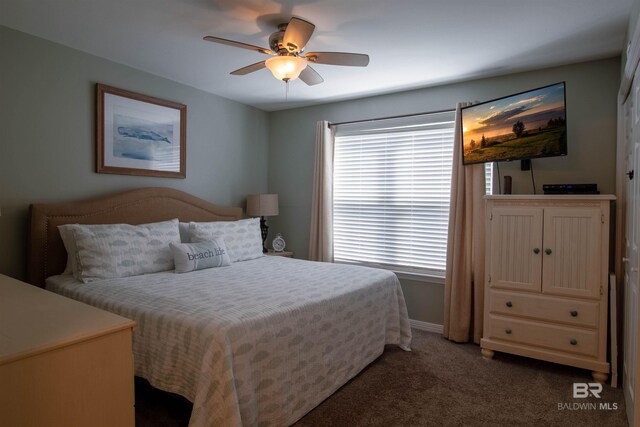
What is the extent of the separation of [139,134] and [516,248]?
3.45 meters

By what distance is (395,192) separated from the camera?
4.06 metres

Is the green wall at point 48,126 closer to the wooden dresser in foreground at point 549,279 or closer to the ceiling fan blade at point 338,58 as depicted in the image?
the ceiling fan blade at point 338,58

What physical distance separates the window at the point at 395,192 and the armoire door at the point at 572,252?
2.90 ft

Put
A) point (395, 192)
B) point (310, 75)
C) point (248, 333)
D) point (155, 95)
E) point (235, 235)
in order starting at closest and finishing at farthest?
point (248, 333) < point (310, 75) < point (155, 95) < point (235, 235) < point (395, 192)

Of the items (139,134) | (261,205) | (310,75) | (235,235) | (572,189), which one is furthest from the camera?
(261,205)

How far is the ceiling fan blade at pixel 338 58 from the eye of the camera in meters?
2.37

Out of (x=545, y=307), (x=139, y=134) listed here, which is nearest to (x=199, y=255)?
(x=139, y=134)

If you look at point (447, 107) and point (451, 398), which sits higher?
point (447, 107)

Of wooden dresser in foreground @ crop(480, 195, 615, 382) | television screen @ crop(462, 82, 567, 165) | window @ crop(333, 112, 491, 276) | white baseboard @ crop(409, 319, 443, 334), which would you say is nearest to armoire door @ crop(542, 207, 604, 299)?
wooden dresser in foreground @ crop(480, 195, 615, 382)

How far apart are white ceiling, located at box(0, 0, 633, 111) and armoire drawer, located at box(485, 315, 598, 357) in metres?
2.13

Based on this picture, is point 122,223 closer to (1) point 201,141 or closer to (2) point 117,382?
(1) point 201,141

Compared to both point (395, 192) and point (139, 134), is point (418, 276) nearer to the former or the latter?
point (395, 192)

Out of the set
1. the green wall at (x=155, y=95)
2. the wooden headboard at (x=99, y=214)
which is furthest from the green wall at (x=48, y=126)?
the wooden headboard at (x=99, y=214)

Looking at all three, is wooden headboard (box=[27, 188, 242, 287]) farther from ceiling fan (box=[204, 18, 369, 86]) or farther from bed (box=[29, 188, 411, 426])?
ceiling fan (box=[204, 18, 369, 86])
